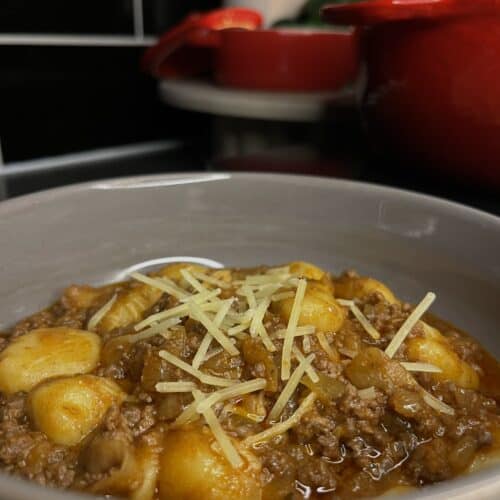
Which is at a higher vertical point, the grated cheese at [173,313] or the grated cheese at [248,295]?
the grated cheese at [248,295]

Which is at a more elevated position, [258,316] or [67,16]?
Answer: [67,16]

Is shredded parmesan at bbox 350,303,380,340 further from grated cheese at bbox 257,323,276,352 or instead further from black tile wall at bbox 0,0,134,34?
black tile wall at bbox 0,0,134,34

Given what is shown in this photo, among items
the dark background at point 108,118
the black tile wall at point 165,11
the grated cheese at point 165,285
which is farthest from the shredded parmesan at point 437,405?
the black tile wall at point 165,11

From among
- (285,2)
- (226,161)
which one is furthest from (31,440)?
(285,2)

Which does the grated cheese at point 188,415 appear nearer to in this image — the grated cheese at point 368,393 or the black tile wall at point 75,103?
the grated cheese at point 368,393

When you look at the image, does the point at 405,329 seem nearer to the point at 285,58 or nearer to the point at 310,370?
the point at 310,370

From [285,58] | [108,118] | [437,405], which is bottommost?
[437,405]

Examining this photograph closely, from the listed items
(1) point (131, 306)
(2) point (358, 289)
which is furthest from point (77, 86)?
(2) point (358, 289)
